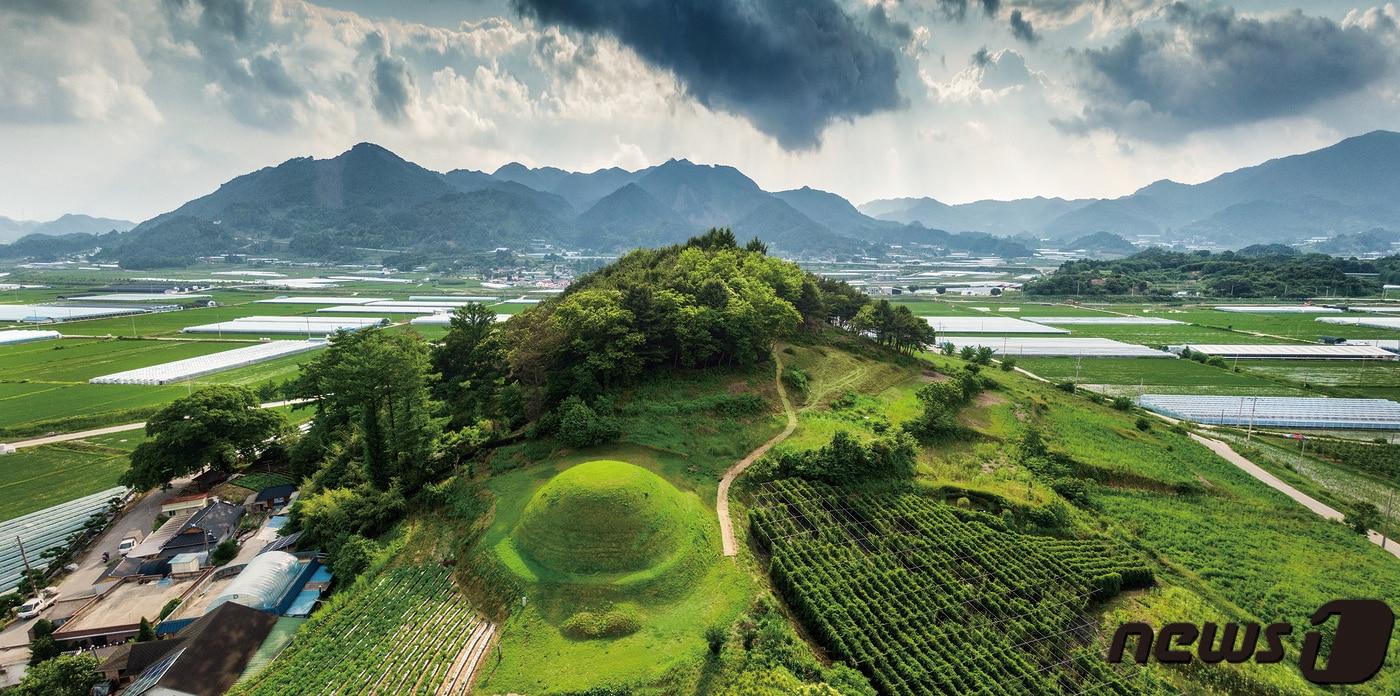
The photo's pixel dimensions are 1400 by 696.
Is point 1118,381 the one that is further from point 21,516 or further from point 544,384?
point 21,516

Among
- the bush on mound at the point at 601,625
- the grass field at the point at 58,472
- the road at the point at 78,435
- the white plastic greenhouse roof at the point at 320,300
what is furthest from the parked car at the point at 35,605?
the white plastic greenhouse roof at the point at 320,300

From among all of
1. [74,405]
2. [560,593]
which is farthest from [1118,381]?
[74,405]

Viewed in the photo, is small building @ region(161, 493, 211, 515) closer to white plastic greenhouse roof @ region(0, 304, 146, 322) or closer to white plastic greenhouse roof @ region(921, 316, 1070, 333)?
white plastic greenhouse roof @ region(921, 316, 1070, 333)

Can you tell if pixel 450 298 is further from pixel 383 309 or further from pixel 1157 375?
pixel 1157 375

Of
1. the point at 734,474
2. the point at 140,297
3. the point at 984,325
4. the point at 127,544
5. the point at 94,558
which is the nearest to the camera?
the point at 94,558

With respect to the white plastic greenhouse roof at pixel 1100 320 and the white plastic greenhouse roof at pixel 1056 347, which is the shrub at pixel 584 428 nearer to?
the white plastic greenhouse roof at pixel 1056 347

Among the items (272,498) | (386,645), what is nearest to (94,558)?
(272,498)
